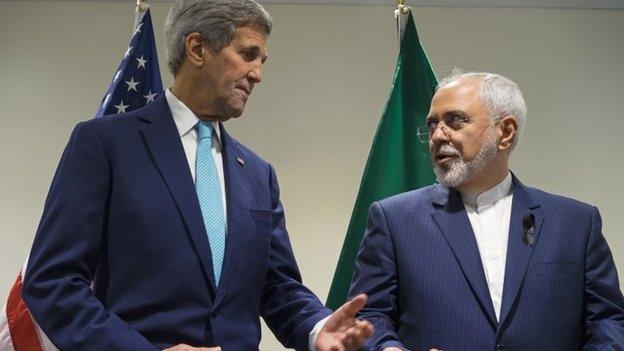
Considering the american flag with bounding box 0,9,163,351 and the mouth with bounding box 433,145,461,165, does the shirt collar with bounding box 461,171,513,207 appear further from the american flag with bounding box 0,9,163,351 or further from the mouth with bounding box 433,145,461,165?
the american flag with bounding box 0,9,163,351

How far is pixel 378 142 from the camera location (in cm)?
333

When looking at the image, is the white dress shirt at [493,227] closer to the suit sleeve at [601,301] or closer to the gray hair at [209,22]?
the suit sleeve at [601,301]

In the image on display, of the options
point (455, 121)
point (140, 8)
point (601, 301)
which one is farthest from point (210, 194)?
point (140, 8)

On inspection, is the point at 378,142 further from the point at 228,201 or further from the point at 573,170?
the point at 573,170

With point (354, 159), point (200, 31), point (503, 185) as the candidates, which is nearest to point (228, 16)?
point (200, 31)

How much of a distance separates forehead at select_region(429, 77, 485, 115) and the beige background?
2.01m

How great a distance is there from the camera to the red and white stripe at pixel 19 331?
94.4 inches

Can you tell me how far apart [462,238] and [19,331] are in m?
1.34

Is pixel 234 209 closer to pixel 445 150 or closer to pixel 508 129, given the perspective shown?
pixel 445 150

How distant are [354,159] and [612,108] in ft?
5.03

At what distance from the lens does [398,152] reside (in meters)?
3.33

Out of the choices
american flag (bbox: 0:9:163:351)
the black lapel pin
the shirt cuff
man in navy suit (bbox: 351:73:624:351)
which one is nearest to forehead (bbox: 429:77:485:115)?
man in navy suit (bbox: 351:73:624:351)

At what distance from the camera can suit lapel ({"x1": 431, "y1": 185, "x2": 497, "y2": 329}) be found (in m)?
2.27

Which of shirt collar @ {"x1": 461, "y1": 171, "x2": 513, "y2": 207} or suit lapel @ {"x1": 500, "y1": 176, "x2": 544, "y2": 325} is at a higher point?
shirt collar @ {"x1": 461, "y1": 171, "x2": 513, "y2": 207}
